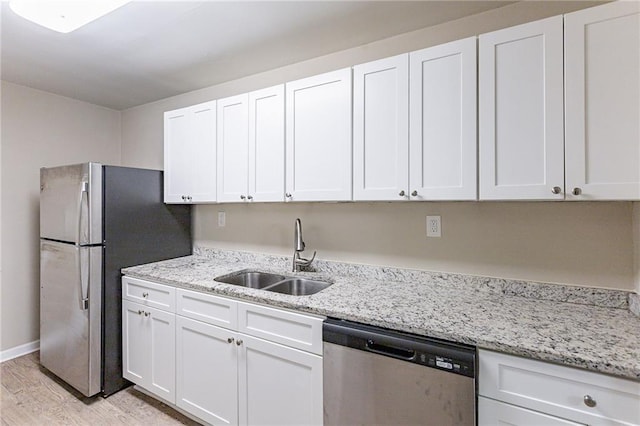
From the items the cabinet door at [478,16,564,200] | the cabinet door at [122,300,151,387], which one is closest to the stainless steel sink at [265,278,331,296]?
the cabinet door at [122,300,151,387]

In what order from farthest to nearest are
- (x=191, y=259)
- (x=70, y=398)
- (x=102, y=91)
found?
1. (x=102, y=91)
2. (x=191, y=259)
3. (x=70, y=398)

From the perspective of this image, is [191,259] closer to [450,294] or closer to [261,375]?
[261,375]

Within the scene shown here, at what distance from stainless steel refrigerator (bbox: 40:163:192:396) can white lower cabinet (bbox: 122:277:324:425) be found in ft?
0.44

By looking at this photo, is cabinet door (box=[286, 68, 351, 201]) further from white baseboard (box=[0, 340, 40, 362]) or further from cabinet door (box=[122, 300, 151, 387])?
white baseboard (box=[0, 340, 40, 362])

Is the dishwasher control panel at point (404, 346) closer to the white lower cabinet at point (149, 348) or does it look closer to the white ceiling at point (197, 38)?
the white lower cabinet at point (149, 348)

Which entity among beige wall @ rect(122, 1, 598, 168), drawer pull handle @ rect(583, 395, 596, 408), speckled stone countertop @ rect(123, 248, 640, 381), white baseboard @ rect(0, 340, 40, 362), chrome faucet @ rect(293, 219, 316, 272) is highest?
beige wall @ rect(122, 1, 598, 168)

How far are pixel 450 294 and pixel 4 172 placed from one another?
A: 3612mm

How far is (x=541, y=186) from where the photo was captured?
1.32 meters

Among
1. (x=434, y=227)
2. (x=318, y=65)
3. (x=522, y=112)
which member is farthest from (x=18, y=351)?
(x=522, y=112)

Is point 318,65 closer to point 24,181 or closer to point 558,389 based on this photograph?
point 558,389

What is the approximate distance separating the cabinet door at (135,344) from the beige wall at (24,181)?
1.33 metres

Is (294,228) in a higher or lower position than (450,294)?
higher

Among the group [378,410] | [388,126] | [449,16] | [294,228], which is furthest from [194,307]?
[449,16]

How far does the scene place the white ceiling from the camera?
1704mm
